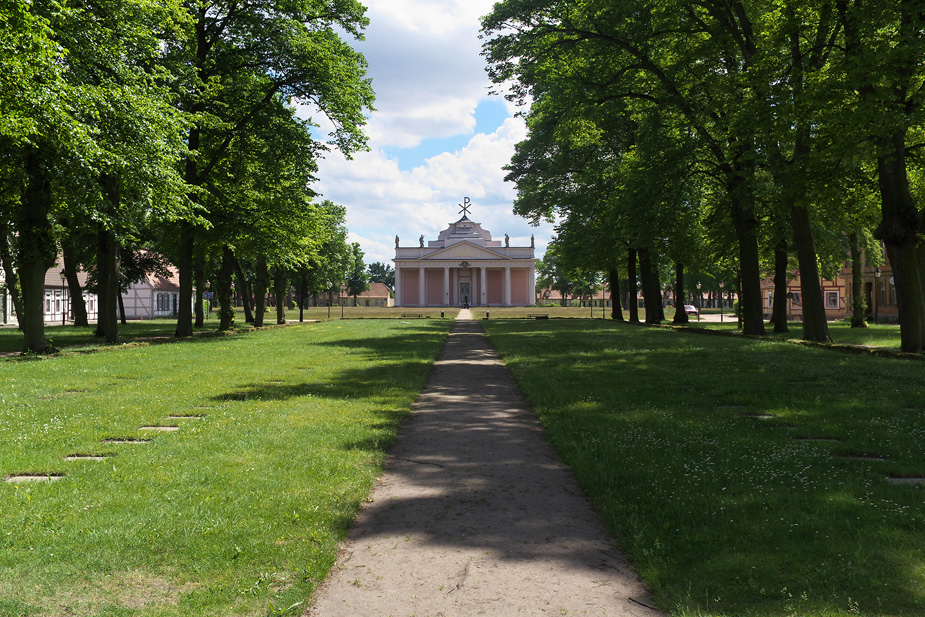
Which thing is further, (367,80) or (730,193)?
(367,80)

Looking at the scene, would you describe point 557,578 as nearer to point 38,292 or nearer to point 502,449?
point 502,449

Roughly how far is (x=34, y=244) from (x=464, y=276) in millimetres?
95281

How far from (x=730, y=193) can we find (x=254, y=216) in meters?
18.7

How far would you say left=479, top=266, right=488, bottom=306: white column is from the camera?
108581 millimetres

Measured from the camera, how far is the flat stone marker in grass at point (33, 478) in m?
5.77

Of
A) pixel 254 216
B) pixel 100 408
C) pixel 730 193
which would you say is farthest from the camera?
pixel 254 216

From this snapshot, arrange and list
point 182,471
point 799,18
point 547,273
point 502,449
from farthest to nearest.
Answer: point 547,273, point 799,18, point 502,449, point 182,471

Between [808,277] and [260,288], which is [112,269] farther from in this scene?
[808,277]

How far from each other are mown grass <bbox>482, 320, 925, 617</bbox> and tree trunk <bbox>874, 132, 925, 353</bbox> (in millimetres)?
4446

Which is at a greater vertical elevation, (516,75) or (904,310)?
(516,75)

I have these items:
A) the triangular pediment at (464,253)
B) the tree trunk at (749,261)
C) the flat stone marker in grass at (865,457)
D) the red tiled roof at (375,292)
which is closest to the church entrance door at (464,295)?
the triangular pediment at (464,253)

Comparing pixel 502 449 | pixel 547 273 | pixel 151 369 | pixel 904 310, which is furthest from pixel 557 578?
pixel 547 273

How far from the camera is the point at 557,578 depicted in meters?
3.95

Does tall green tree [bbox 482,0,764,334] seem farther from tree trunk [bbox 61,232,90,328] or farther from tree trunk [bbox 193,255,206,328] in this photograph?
tree trunk [bbox 61,232,90,328]
